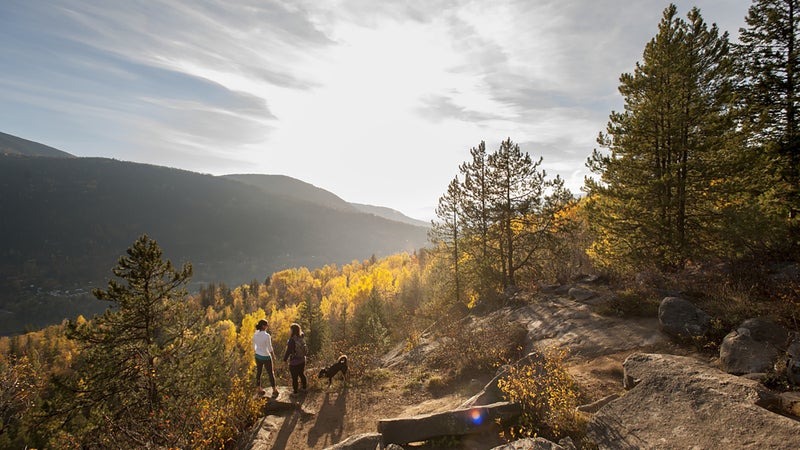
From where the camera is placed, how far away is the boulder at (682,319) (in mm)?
9633

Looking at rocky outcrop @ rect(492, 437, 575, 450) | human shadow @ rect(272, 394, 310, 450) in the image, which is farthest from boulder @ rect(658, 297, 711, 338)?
human shadow @ rect(272, 394, 310, 450)

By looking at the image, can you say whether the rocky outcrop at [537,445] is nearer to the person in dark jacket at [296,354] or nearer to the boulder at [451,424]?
the boulder at [451,424]

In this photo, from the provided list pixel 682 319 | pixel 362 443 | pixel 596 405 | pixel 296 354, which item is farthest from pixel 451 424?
pixel 682 319

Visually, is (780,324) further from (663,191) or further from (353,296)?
(353,296)

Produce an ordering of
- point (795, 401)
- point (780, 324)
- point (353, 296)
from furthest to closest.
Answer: point (353, 296)
point (780, 324)
point (795, 401)

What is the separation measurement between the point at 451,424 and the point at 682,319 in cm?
752

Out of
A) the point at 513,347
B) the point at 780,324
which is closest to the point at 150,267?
the point at 513,347

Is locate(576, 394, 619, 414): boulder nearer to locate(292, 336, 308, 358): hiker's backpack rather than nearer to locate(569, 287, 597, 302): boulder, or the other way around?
locate(292, 336, 308, 358): hiker's backpack

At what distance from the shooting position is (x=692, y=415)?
5.57 metres

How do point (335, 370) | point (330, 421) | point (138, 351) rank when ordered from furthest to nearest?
point (335, 370) → point (138, 351) → point (330, 421)

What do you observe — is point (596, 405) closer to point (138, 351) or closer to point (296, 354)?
point (296, 354)

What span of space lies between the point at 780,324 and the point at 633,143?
31.8ft

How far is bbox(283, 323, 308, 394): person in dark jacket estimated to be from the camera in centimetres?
1205

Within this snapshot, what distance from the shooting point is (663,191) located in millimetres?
15297
